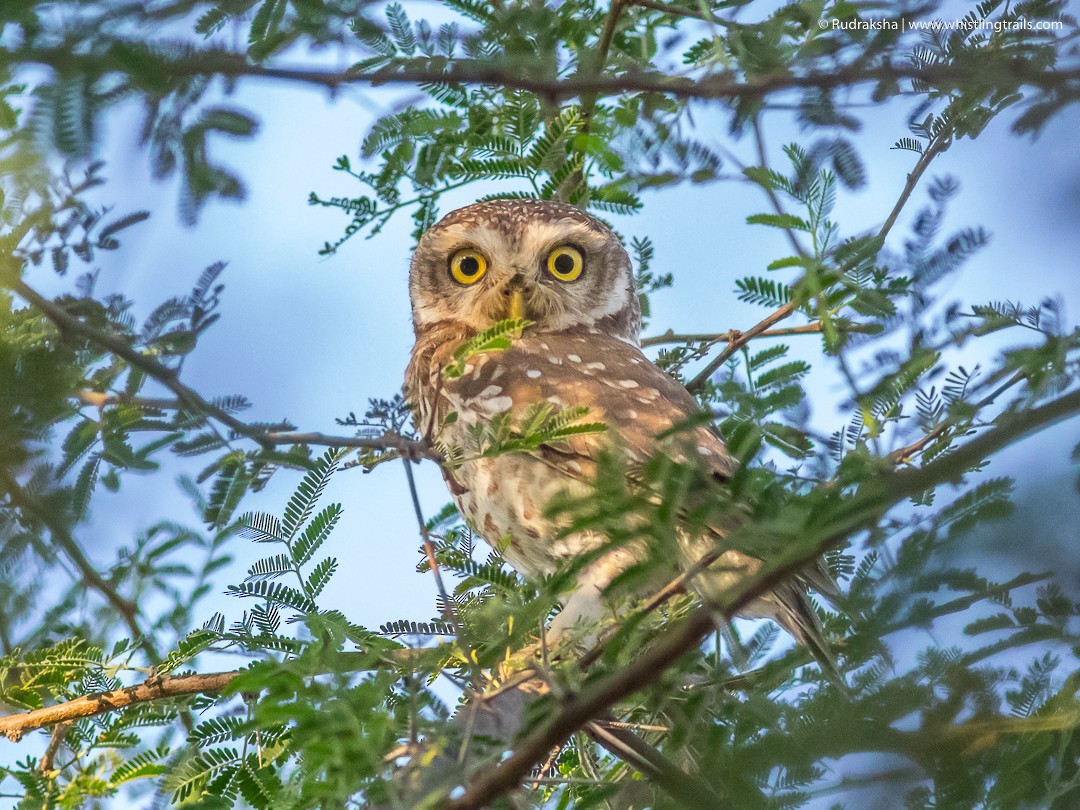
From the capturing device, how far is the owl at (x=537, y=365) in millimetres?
3279

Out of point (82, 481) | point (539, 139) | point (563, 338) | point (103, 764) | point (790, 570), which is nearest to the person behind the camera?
point (790, 570)

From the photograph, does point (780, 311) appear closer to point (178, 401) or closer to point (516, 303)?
point (516, 303)

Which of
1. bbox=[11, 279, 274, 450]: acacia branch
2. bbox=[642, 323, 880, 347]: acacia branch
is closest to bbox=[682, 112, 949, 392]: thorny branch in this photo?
bbox=[642, 323, 880, 347]: acacia branch

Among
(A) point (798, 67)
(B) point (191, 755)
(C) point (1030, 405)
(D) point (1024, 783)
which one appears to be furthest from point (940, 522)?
(B) point (191, 755)

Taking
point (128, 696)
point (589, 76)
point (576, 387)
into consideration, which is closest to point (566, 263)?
point (576, 387)

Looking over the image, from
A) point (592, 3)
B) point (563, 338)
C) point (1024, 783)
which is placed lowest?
point (1024, 783)

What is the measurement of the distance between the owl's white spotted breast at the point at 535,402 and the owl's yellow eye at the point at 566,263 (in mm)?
625

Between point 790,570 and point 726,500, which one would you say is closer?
point 790,570

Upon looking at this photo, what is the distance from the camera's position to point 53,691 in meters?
3.18

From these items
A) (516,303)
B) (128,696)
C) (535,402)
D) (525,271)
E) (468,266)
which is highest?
(468,266)

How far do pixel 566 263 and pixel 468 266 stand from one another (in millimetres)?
439

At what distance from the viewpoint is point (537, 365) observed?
3998mm

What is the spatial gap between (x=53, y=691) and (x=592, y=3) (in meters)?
2.79

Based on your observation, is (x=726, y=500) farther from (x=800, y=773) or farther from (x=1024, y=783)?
(x=1024, y=783)
